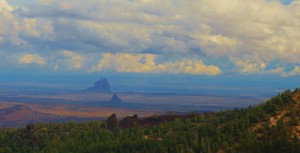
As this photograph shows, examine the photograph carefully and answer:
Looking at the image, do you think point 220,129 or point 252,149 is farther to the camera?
point 220,129

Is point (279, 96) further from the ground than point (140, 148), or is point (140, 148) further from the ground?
point (279, 96)

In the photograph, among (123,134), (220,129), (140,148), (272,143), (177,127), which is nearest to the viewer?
(272,143)

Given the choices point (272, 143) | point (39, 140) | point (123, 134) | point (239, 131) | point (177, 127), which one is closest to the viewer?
point (272, 143)

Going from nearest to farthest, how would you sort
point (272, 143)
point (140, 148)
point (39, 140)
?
point (272, 143) → point (140, 148) → point (39, 140)

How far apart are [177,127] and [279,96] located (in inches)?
1779

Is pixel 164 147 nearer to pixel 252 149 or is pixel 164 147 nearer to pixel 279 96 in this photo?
pixel 252 149

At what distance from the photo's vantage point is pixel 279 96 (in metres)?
122

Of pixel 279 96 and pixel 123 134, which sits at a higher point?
pixel 279 96

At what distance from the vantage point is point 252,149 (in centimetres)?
9988

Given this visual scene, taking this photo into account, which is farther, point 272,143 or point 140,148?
point 140,148

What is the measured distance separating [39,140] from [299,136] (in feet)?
386

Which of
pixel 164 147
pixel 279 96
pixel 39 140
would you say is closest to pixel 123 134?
pixel 39 140

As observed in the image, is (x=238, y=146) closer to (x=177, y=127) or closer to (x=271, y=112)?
(x=271, y=112)

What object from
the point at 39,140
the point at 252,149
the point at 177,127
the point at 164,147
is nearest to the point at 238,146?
the point at 252,149
